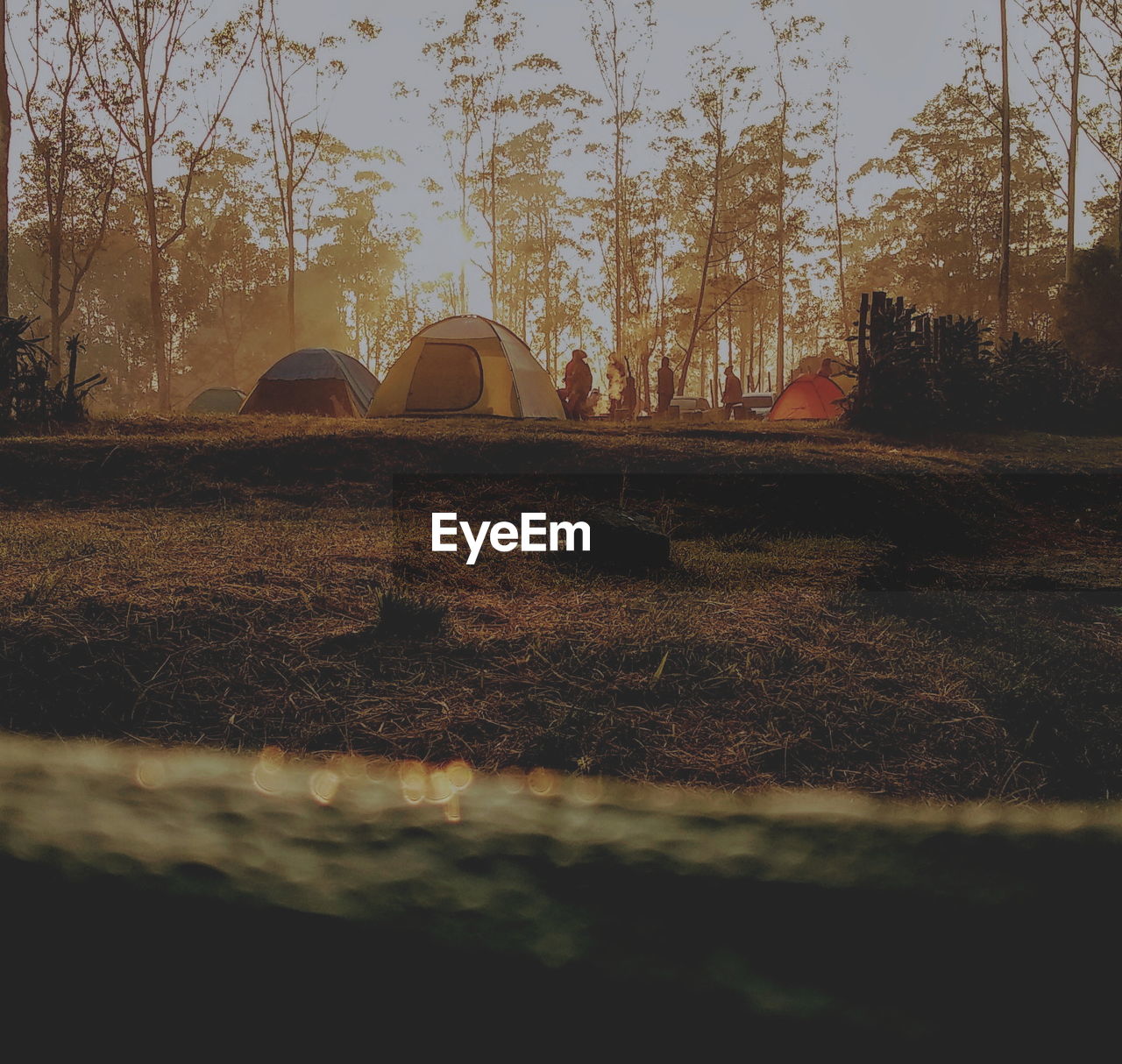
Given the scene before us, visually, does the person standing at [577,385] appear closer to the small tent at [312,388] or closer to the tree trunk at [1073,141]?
the small tent at [312,388]

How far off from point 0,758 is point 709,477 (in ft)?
15.9

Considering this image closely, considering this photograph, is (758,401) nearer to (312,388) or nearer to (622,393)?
(622,393)

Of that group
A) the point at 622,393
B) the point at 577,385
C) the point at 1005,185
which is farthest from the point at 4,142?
the point at 1005,185

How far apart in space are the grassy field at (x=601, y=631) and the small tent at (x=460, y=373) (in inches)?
360

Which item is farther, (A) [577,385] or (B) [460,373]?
(A) [577,385]

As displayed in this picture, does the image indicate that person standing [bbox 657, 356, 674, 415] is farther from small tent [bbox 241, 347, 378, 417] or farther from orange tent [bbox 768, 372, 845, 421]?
small tent [bbox 241, 347, 378, 417]

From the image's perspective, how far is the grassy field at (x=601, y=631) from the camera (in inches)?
135

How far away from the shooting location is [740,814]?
2.98 meters

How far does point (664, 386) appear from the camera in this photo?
21828 millimetres

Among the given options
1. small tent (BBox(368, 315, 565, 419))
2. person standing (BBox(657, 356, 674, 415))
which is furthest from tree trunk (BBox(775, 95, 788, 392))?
small tent (BBox(368, 315, 565, 419))

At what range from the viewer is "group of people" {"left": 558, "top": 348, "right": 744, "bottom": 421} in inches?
717

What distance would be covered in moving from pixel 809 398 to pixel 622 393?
14.3 ft

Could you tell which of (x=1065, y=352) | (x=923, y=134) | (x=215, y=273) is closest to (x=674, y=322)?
(x=923, y=134)

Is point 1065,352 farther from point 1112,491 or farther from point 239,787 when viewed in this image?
point 239,787
